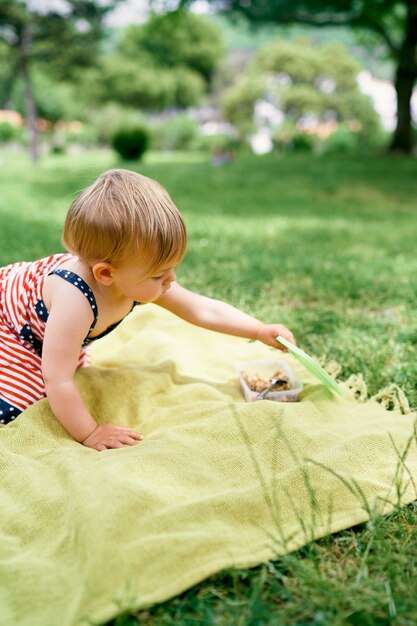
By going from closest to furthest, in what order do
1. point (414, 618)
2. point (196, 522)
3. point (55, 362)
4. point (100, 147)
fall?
point (414, 618), point (196, 522), point (55, 362), point (100, 147)

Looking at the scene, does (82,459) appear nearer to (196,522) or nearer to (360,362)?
(196,522)

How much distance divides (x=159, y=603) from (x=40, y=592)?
22cm

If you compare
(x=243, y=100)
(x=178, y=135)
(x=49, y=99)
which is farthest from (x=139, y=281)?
(x=49, y=99)

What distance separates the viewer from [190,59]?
41562 millimetres

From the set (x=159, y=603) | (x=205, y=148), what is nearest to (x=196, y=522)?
(x=159, y=603)

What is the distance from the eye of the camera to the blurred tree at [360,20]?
9.74m

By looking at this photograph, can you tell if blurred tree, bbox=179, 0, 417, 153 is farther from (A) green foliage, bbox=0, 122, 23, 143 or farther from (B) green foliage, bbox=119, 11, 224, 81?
(B) green foliage, bbox=119, 11, 224, 81

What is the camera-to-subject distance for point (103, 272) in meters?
1.60

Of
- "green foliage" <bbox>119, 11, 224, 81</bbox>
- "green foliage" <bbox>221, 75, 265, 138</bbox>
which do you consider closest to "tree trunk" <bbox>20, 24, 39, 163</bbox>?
"green foliage" <bbox>221, 75, 265, 138</bbox>

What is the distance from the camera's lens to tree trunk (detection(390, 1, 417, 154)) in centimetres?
991

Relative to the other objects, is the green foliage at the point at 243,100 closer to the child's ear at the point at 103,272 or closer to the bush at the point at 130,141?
the bush at the point at 130,141

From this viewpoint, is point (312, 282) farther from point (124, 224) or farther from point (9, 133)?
point (9, 133)

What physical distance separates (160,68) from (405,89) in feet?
104

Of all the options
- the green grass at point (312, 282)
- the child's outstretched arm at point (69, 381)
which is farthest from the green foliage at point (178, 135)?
the child's outstretched arm at point (69, 381)
